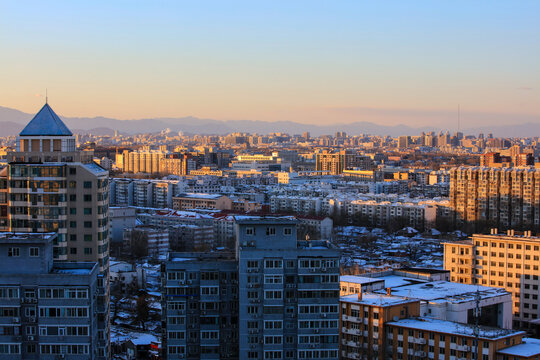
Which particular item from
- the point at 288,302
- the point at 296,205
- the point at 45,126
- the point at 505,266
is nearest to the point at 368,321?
the point at 288,302

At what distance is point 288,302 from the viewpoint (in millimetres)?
8242

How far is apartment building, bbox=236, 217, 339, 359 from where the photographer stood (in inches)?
323

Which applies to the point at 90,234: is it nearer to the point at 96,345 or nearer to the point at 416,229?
the point at 96,345

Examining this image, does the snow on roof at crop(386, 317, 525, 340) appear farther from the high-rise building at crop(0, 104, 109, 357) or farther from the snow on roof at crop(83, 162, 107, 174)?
the snow on roof at crop(83, 162, 107, 174)

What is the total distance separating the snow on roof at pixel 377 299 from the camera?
10.1 metres

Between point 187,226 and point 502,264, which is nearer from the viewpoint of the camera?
point 502,264

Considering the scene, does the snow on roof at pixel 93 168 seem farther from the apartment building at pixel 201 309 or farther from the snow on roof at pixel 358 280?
the snow on roof at pixel 358 280

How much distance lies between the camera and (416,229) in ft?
91.6

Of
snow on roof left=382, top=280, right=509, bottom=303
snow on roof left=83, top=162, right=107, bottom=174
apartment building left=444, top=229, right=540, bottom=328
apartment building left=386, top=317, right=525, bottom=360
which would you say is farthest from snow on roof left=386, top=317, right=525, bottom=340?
apartment building left=444, top=229, right=540, bottom=328

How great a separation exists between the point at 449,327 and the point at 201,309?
3138 mm

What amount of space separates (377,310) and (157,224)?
15.5 metres

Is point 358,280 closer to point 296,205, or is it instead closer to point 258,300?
point 258,300

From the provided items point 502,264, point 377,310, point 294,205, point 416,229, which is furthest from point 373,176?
point 377,310

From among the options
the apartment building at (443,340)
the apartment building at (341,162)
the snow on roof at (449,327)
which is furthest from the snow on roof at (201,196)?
the apartment building at (341,162)
